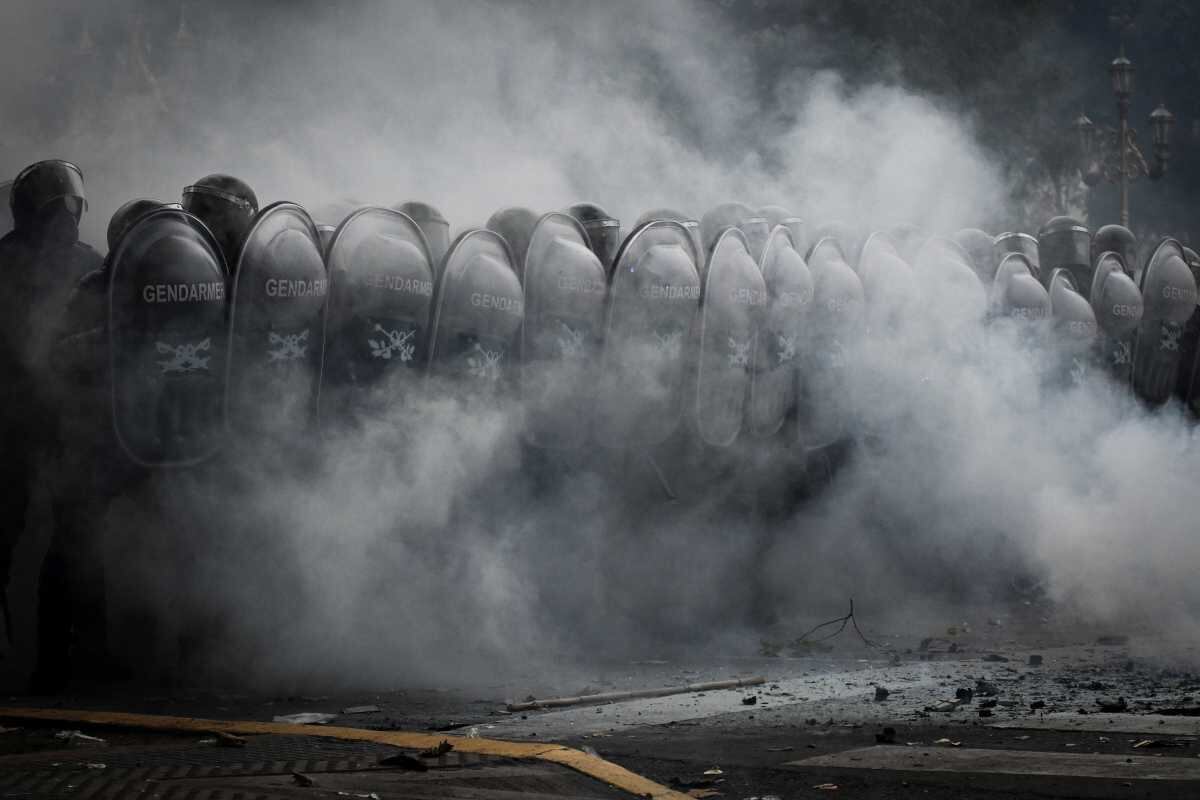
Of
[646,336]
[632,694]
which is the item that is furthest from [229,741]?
[646,336]

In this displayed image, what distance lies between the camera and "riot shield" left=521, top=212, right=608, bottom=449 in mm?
6629

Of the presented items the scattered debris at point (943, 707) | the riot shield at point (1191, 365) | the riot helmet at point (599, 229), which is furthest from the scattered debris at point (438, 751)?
the riot shield at point (1191, 365)

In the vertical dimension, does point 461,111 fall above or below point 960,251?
above

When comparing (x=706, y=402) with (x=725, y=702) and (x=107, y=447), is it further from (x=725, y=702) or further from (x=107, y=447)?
(x=107, y=447)

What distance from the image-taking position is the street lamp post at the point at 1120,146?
12977 millimetres

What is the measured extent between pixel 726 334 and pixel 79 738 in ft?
12.8

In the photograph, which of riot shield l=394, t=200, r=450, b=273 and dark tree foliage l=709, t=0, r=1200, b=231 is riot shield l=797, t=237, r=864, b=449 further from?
dark tree foliage l=709, t=0, r=1200, b=231

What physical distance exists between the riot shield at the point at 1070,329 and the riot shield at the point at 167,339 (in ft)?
17.3

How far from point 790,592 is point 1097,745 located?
378 centimetres

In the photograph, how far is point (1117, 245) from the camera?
9391 millimetres

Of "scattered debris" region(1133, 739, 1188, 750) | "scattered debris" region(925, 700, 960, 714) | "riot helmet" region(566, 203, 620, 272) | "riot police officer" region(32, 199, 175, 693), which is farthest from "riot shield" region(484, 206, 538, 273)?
"scattered debris" region(1133, 739, 1188, 750)

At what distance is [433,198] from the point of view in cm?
1011

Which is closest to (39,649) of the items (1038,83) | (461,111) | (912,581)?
(912,581)

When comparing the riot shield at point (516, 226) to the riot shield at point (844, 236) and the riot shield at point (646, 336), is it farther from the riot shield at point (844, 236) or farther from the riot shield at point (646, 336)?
the riot shield at point (844, 236)
